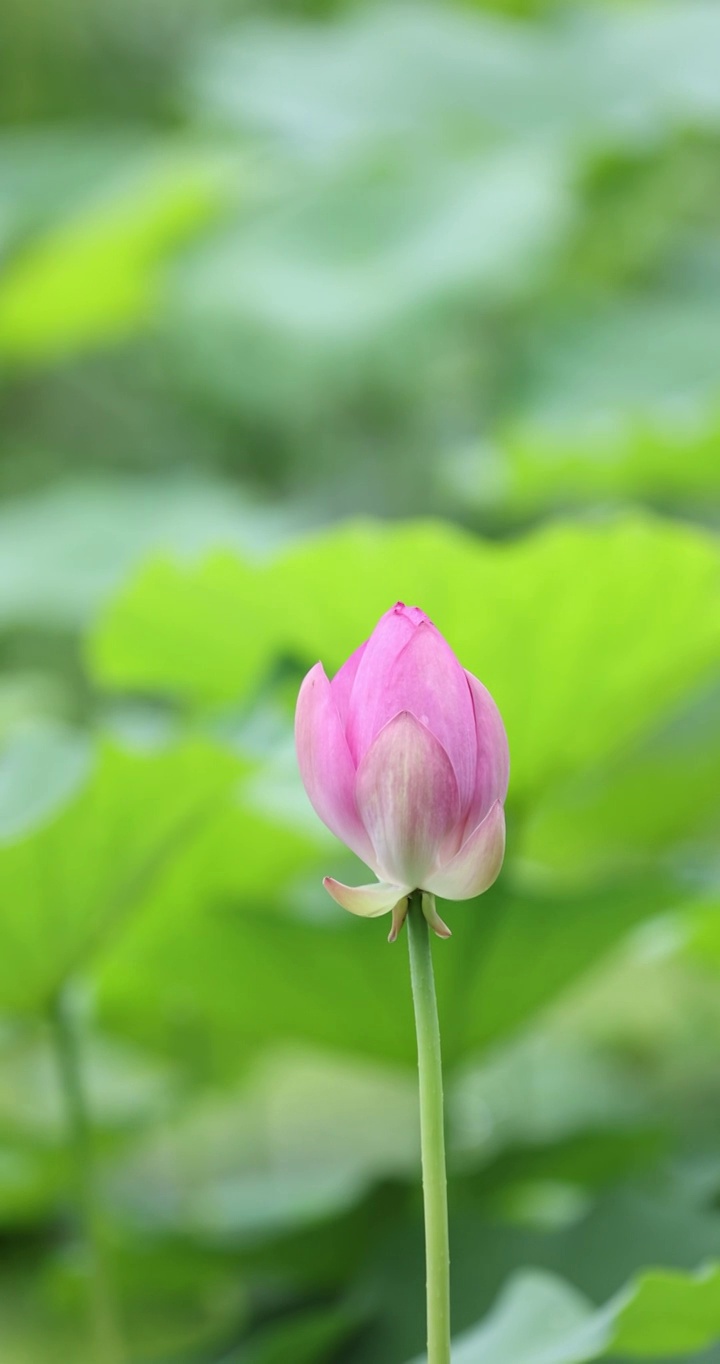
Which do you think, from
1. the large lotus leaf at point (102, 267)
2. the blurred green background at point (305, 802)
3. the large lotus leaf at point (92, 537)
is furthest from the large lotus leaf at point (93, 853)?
the large lotus leaf at point (102, 267)

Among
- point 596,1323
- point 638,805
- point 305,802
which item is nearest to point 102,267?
point 638,805

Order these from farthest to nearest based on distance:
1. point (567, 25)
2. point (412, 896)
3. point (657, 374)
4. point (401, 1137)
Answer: point (567, 25) → point (657, 374) → point (401, 1137) → point (412, 896)

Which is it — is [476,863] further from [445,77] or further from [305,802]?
[445,77]

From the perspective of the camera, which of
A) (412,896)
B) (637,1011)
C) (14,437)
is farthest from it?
(14,437)

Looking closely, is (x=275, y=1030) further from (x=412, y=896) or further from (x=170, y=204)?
(x=170, y=204)

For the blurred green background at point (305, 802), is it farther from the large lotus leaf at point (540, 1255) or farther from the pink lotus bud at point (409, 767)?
the pink lotus bud at point (409, 767)

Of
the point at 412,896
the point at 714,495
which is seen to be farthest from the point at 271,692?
the point at 714,495

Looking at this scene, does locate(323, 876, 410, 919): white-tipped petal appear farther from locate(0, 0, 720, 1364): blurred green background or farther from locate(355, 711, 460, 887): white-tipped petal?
locate(0, 0, 720, 1364): blurred green background
